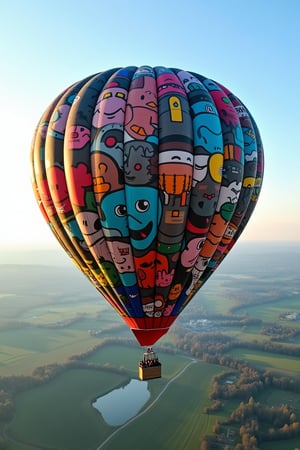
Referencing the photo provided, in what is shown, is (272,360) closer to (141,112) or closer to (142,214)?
(142,214)

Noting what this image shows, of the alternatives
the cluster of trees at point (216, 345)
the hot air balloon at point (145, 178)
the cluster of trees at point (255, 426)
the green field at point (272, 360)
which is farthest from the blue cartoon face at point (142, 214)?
the cluster of trees at point (216, 345)

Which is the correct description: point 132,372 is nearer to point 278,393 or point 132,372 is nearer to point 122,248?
point 278,393

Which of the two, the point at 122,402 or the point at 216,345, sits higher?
the point at 216,345

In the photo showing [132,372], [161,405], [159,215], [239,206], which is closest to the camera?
[159,215]

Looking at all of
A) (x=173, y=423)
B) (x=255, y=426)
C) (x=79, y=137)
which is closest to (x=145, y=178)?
(x=79, y=137)

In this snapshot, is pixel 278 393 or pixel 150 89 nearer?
pixel 150 89

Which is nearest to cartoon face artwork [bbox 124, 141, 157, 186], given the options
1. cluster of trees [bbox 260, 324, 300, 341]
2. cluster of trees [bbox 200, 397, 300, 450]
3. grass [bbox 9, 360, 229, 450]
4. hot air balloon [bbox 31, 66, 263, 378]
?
hot air balloon [bbox 31, 66, 263, 378]

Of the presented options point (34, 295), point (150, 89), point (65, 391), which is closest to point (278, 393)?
point (65, 391)
